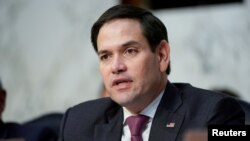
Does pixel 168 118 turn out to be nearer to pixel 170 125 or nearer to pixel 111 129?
pixel 170 125

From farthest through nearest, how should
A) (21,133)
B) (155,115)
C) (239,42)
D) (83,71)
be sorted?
(83,71) → (239,42) → (21,133) → (155,115)

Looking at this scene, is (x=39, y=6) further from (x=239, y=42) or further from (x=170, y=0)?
(x=239, y=42)

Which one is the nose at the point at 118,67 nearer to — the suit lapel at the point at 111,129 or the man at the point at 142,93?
the man at the point at 142,93

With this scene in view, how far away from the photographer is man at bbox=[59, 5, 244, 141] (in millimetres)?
2168

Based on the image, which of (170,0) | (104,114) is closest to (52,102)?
(170,0)

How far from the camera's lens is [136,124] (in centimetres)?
220

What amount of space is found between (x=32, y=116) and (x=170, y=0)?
1688mm

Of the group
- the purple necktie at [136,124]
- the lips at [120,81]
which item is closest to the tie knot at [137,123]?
the purple necktie at [136,124]

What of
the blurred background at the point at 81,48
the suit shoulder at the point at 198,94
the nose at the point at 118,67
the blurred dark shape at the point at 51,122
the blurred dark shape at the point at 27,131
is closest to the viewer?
the nose at the point at 118,67

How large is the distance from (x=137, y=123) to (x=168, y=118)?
130 millimetres

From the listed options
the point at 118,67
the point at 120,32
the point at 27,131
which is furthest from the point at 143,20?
the point at 27,131

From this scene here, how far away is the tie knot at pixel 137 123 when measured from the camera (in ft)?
7.14

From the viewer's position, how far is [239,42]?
4.35 meters

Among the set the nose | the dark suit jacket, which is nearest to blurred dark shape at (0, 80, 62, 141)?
the dark suit jacket
